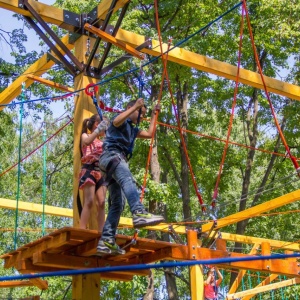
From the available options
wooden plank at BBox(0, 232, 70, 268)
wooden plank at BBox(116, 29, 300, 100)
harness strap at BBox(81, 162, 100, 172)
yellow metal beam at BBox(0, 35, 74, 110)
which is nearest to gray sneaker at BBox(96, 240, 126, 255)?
wooden plank at BBox(0, 232, 70, 268)

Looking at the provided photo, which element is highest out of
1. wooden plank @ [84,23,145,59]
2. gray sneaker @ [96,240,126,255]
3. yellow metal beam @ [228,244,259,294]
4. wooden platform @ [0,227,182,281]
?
wooden plank @ [84,23,145,59]

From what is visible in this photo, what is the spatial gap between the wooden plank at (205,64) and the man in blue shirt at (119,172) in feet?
6.61

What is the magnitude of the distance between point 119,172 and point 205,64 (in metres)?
2.85

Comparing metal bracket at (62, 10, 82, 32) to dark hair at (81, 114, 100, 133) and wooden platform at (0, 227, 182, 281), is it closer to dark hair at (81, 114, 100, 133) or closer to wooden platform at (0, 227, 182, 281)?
dark hair at (81, 114, 100, 133)

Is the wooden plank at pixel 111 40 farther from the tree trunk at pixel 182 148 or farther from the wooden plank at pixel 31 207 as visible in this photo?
the tree trunk at pixel 182 148

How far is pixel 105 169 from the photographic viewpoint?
4914 millimetres

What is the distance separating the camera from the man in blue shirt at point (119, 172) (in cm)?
470

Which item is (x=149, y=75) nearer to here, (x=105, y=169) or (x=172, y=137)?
(x=172, y=137)

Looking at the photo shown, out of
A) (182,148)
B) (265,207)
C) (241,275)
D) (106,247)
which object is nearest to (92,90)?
(106,247)

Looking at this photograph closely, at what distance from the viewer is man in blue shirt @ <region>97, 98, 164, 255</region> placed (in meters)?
4.70

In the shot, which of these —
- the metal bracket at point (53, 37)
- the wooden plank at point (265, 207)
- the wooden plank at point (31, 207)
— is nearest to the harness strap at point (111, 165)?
the metal bracket at point (53, 37)

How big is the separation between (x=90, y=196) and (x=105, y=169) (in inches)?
29.7

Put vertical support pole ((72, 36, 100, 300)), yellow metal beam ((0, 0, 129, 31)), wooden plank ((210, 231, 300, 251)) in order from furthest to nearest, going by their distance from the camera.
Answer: wooden plank ((210, 231, 300, 251)) → yellow metal beam ((0, 0, 129, 31)) → vertical support pole ((72, 36, 100, 300))

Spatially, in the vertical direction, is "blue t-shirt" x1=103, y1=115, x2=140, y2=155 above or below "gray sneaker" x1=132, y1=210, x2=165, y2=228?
above
